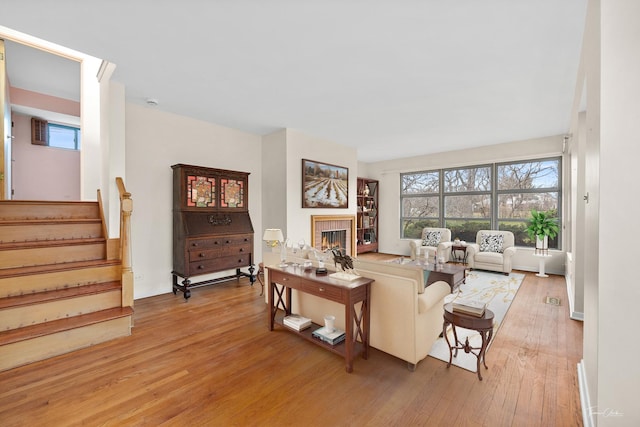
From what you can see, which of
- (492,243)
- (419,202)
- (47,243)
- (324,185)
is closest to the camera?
(47,243)

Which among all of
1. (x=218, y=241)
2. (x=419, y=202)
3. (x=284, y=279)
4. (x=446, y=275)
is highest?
(x=419, y=202)

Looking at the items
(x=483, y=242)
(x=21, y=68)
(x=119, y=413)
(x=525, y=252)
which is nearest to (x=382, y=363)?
(x=119, y=413)

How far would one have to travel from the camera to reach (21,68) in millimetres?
3824

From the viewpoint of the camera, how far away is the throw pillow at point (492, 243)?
18.8 ft

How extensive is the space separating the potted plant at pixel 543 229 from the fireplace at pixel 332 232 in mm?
3566

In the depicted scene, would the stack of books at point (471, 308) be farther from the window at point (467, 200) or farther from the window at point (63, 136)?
the window at point (63, 136)

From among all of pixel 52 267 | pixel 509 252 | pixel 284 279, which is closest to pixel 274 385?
pixel 284 279

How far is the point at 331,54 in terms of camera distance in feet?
8.73

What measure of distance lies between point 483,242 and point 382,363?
4.81m

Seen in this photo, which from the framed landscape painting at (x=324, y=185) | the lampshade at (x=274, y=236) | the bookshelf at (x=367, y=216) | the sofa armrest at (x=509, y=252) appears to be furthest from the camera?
the bookshelf at (x=367, y=216)

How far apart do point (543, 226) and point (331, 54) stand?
5.19 metres

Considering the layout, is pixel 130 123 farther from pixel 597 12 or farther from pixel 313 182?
pixel 597 12

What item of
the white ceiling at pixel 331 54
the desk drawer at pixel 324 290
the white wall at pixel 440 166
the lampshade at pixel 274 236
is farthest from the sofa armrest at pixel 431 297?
the white wall at pixel 440 166

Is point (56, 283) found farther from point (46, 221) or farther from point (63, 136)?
point (63, 136)
